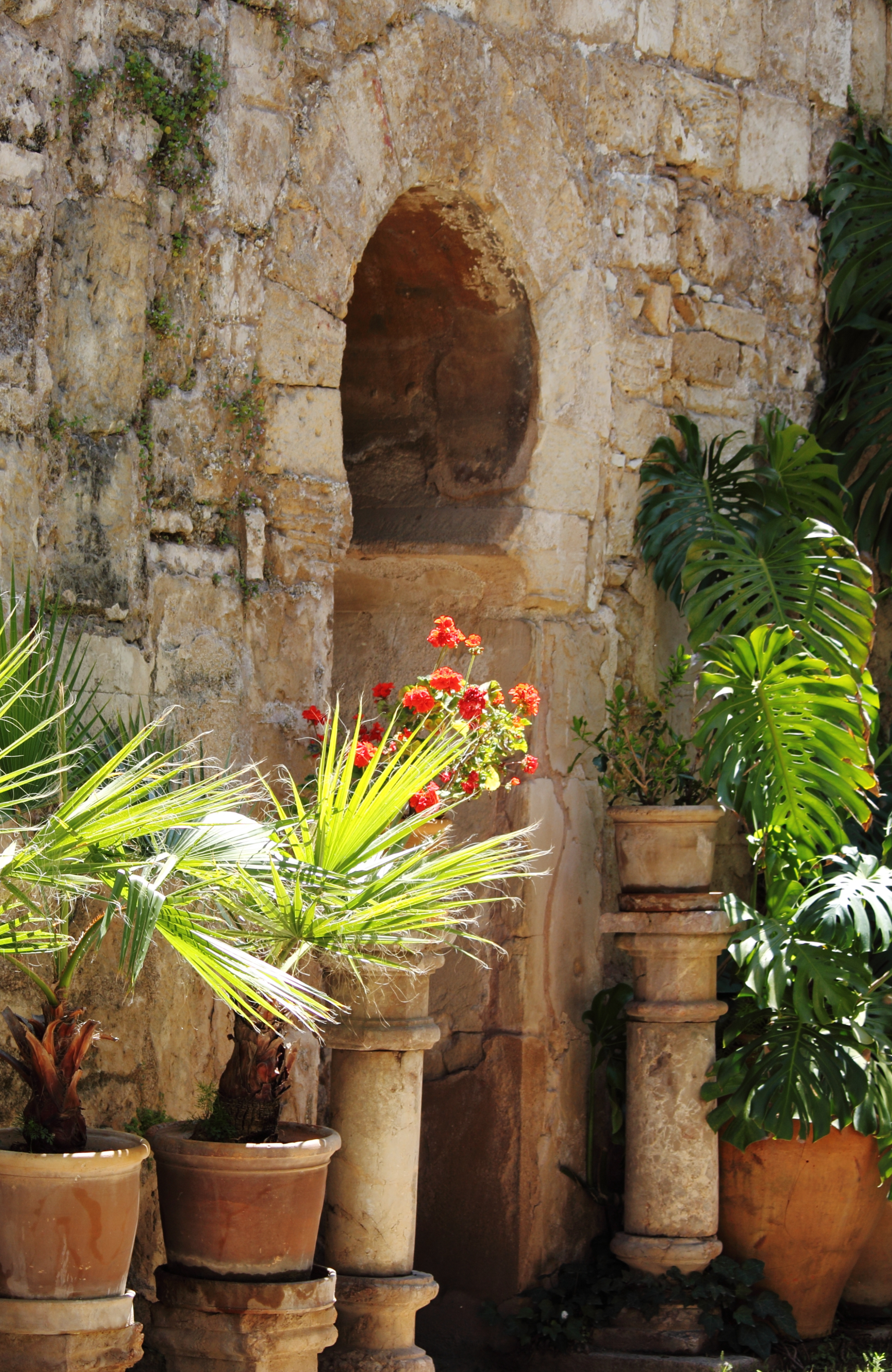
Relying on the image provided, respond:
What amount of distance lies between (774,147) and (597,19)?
76 cm

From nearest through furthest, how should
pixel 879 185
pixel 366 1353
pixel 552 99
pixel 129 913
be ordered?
pixel 129 913 → pixel 366 1353 → pixel 552 99 → pixel 879 185

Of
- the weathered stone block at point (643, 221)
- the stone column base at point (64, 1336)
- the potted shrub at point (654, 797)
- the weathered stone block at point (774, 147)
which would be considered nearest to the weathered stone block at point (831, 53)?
the weathered stone block at point (774, 147)

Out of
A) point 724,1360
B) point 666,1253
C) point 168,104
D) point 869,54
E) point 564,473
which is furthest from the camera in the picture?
point 869,54

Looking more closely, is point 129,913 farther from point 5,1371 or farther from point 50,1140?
point 5,1371

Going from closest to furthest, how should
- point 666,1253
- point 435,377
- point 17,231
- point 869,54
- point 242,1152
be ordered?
1. point 242,1152
2. point 17,231
3. point 666,1253
4. point 435,377
5. point 869,54

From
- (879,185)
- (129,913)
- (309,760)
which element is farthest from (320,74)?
(129,913)

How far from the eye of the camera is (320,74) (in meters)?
4.19

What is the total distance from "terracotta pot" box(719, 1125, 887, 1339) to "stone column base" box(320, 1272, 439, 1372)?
3.93ft

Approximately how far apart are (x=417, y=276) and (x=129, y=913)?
2905 millimetres


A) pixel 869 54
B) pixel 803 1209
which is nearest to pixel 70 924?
pixel 803 1209

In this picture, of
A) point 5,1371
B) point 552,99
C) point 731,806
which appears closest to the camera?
point 5,1371

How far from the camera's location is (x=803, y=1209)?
4.49m

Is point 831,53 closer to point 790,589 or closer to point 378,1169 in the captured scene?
point 790,589

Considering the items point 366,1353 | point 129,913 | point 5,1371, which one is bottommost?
point 366,1353
